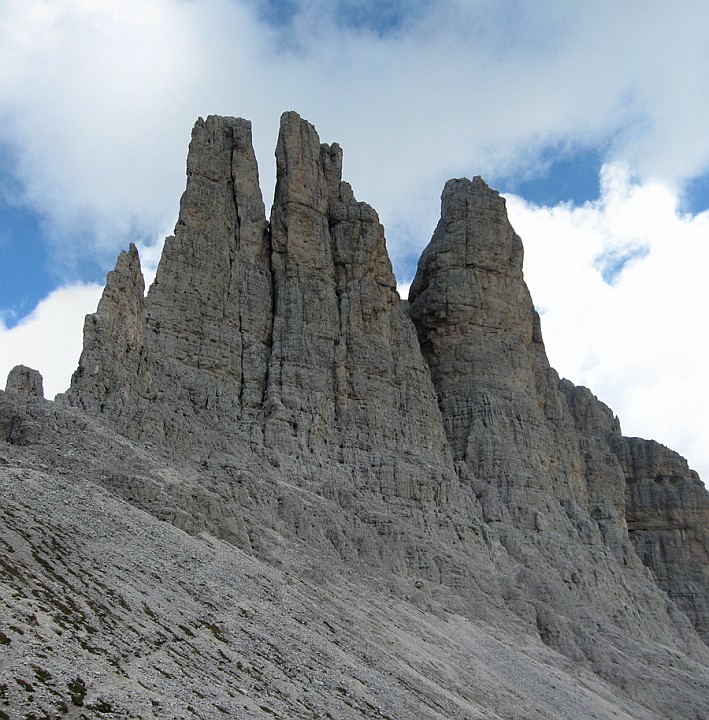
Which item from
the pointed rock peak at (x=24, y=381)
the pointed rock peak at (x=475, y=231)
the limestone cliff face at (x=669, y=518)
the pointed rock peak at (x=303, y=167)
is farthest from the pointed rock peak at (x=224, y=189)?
the limestone cliff face at (x=669, y=518)

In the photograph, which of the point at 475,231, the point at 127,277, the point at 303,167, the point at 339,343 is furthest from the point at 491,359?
the point at 127,277

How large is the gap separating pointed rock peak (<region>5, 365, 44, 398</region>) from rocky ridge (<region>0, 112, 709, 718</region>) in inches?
8.7

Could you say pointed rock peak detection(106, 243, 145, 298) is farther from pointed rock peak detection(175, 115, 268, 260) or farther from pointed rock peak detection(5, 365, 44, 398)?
pointed rock peak detection(175, 115, 268, 260)

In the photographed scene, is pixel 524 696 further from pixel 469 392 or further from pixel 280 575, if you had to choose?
Result: pixel 469 392

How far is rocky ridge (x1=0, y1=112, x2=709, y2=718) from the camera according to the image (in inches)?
1438

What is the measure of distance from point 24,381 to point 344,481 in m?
19.8

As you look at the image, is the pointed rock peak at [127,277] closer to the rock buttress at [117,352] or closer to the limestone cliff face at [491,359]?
the rock buttress at [117,352]

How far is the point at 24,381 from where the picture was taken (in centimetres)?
5512

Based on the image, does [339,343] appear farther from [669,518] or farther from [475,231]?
[669,518]

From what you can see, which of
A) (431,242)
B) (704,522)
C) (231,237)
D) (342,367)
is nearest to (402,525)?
(342,367)

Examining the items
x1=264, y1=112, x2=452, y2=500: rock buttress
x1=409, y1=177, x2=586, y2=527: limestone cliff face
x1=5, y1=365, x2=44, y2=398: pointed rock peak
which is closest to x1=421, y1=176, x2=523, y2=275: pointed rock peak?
x1=409, y1=177, x2=586, y2=527: limestone cliff face

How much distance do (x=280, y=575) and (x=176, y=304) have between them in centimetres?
2708

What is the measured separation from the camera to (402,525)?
62.1 m

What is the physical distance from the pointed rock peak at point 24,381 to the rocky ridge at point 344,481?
0.22 m
